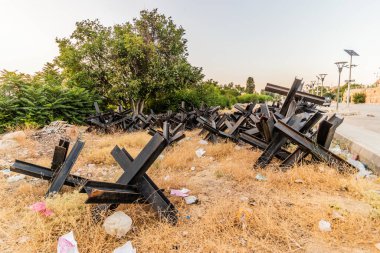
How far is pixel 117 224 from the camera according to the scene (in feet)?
6.86

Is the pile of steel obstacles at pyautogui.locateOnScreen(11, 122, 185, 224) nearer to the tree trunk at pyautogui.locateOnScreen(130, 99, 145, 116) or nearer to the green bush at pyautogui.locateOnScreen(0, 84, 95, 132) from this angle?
the green bush at pyautogui.locateOnScreen(0, 84, 95, 132)

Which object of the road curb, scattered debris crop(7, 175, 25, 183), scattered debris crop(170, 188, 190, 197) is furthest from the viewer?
the road curb

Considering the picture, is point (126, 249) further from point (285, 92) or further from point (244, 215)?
point (285, 92)

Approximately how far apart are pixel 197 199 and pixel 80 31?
16433 mm

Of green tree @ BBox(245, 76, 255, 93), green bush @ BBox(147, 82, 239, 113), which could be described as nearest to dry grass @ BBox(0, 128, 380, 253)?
green bush @ BBox(147, 82, 239, 113)

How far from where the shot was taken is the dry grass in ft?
6.39

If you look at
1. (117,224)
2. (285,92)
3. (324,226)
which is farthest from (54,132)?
(324,226)

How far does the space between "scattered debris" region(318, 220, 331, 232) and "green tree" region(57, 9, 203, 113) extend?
13093 mm

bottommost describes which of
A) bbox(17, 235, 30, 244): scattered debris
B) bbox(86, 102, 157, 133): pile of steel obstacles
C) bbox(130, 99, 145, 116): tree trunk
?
bbox(130, 99, 145, 116): tree trunk

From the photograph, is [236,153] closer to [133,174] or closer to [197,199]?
[197,199]

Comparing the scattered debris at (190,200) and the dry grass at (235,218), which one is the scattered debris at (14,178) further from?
the scattered debris at (190,200)

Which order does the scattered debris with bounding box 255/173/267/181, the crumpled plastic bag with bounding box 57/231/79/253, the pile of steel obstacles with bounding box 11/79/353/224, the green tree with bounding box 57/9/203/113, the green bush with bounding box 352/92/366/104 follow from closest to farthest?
the crumpled plastic bag with bounding box 57/231/79/253
the pile of steel obstacles with bounding box 11/79/353/224
the scattered debris with bounding box 255/173/267/181
the green tree with bounding box 57/9/203/113
the green bush with bounding box 352/92/366/104

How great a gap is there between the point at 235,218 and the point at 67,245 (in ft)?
4.88

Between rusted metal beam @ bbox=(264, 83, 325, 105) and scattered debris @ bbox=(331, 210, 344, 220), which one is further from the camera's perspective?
rusted metal beam @ bbox=(264, 83, 325, 105)
